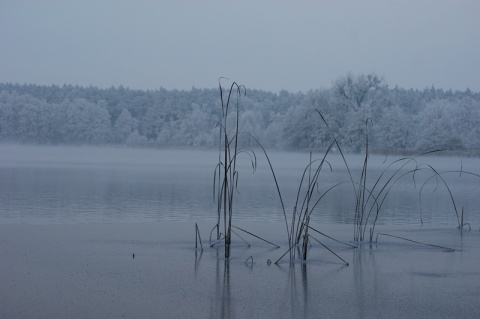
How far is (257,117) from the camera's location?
69625mm

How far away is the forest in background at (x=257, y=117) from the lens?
171 feet

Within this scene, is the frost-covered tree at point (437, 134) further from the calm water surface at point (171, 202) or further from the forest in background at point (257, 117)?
the calm water surface at point (171, 202)

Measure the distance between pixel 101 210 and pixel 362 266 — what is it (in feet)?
14.1

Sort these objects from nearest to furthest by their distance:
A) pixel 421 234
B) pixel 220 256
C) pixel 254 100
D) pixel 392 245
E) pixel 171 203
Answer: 1. pixel 220 256
2. pixel 392 245
3. pixel 421 234
4. pixel 171 203
5. pixel 254 100

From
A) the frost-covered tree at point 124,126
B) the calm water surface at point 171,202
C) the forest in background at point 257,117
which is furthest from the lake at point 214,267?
the frost-covered tree at point 124,126

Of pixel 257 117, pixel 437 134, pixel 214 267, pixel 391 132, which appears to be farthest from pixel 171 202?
pixel 257 117

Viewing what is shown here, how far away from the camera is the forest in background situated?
5200 cm

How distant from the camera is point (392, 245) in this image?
638 cm

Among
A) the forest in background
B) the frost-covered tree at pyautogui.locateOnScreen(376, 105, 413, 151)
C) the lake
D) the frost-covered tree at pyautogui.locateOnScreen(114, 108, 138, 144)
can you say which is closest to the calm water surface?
the lake

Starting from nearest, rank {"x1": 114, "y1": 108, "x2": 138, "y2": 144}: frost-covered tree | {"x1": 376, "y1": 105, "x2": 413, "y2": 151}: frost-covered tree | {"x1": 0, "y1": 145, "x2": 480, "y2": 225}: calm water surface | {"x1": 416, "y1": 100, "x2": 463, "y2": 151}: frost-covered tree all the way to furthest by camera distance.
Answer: {"x1": 0, "y1": 145, "x2": 480, "y2": 225}: calm water surface
{"x1": 376, "y1": 105, "x2": 413, "y2": 151}: frost-covered tree
{"x1": 416, "y1": 100, "x2": 463, "y2": 151}: frost-covered tree
{"x1": 114, "y1": 108, "x2": 138, "y2": 144}: frost-covered tree

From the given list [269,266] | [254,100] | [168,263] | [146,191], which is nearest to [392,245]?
[269,266]

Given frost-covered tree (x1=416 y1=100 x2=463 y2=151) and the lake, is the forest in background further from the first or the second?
the lake

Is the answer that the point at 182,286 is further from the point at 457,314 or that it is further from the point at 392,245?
the point at 392,245

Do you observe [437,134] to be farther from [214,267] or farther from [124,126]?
[214,267]
